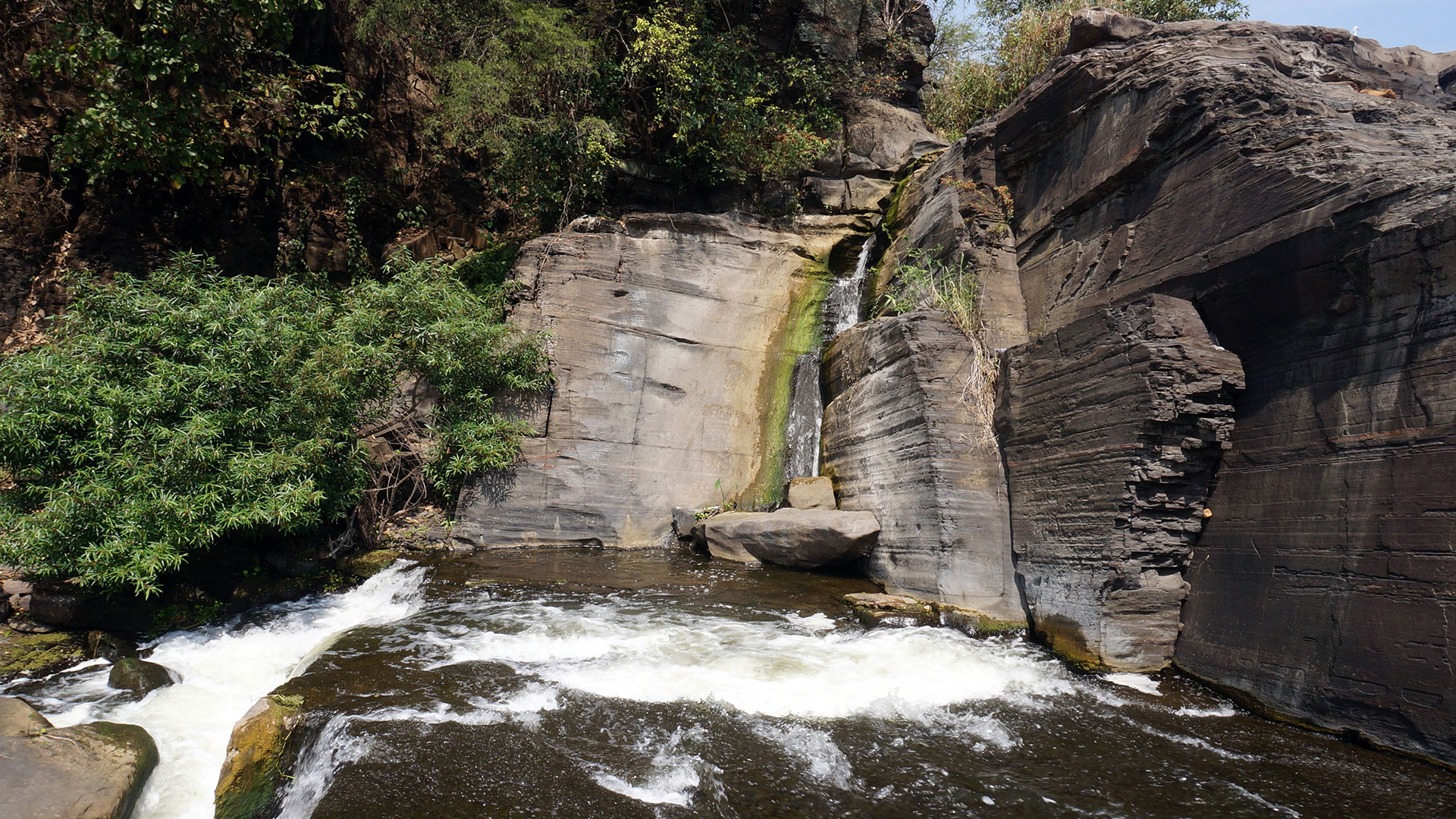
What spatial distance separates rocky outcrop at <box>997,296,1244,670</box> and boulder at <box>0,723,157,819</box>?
19.5ft

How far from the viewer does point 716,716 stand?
4.18m

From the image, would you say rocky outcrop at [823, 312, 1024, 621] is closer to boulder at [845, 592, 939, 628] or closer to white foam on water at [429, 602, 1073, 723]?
boulder at [845, 592, 939, 628]

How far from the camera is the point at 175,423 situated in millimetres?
5875

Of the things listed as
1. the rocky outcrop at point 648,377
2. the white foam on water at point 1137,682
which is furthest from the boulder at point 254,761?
the white foam on water at point 1137,682

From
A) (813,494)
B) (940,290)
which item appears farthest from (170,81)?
(940,290)

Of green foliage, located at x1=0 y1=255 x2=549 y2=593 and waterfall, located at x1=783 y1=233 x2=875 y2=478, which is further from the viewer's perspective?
waterfall, located at x1=783 y1=233 x2=875 y2=478

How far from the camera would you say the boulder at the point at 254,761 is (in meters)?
3.28

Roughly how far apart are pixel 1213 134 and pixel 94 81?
11.9 metres

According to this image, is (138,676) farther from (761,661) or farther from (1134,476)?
(1134,476)

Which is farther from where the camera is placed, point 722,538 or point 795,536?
point 722,538

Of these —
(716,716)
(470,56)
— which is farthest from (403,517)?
(470,56)

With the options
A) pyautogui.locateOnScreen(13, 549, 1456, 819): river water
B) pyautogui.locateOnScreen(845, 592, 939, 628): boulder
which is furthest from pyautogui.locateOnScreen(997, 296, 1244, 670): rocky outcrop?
pyautogui.locateOnScreen(845, 592, 939, 628): boulder

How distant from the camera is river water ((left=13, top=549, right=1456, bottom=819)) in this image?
336 cm

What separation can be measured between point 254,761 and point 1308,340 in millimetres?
7121
